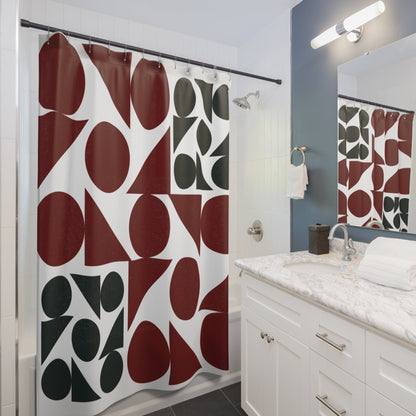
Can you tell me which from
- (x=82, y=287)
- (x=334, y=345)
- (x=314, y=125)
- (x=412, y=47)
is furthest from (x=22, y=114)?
(x=412, y=47)

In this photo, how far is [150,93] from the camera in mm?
1595

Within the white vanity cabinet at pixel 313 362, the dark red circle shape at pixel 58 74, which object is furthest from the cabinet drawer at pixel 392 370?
the dark red circle shape at pixel 58 74

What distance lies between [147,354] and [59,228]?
2.76 ft

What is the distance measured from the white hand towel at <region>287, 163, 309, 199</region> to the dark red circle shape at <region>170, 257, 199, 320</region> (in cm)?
72

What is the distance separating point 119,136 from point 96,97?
21 cm

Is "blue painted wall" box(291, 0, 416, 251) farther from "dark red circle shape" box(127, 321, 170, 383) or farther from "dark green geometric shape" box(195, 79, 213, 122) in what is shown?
"dark red circle shape" box(127, 321, 170, 383)

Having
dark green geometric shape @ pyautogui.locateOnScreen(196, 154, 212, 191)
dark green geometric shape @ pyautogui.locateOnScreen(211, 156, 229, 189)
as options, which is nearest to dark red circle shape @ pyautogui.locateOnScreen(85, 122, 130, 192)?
dark green geometric shape @ pyautogui.locateOnScreen(196, 154, 212, 191)

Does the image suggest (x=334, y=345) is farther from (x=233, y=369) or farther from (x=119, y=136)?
(x=119, y=136)

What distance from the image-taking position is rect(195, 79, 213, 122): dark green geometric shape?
172 cm

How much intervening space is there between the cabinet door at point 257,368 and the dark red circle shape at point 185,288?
37cm

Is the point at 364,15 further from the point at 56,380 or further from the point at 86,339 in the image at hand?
the point at 56,380

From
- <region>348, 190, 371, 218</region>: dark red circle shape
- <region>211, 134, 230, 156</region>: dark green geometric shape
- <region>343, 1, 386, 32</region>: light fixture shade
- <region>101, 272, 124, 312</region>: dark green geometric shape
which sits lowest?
<region>101, 272, 124, 312</region>: dark green geometric shape

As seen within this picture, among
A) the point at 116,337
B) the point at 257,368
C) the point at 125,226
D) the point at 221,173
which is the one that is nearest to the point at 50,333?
the point at 116,337

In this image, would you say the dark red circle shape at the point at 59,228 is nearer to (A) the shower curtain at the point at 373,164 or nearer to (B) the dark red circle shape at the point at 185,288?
(B) the dark red circle shape at the point at 185,288
